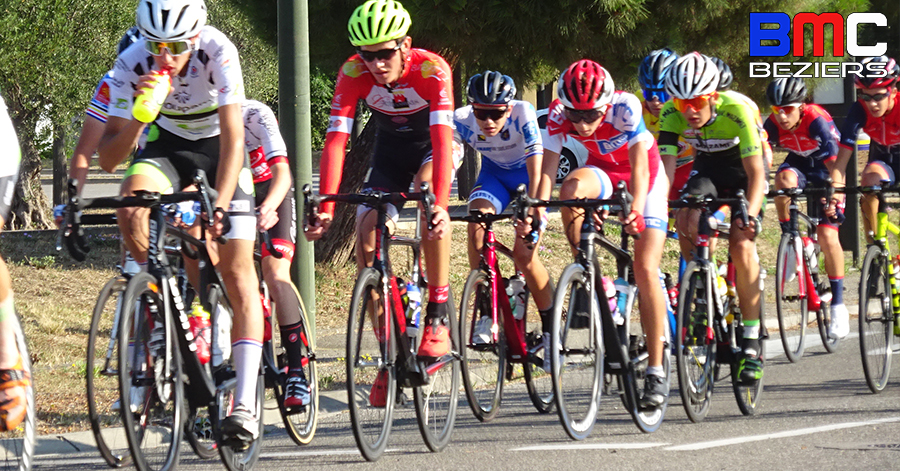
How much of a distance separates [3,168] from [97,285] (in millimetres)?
7379

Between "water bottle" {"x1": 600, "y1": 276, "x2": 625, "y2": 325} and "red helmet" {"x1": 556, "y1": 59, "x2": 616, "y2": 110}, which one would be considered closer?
"red helmet" {"x1": 556, "y1": 59, "x2": 616, "y2": 110}

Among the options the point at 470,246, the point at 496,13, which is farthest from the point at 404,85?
the point at 496,13

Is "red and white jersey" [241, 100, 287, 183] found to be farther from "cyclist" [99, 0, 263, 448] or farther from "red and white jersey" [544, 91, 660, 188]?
"red and white jersey" [544, 91, 660, 188]

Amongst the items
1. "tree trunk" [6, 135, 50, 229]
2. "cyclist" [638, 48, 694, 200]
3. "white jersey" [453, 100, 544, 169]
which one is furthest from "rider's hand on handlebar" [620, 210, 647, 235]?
"tree trunk" [6, 135, 50, 229]

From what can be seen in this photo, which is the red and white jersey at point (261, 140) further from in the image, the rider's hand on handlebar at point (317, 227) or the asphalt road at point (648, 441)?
the asphalt road at point (648, 441)

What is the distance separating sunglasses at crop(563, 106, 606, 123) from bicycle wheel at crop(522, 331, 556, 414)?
1304mm

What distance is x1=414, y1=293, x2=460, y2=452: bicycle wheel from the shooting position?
5632mm

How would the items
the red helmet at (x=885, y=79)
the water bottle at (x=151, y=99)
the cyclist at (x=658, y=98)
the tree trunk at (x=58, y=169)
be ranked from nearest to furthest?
the water bottle at (x=151, y=99)
the cyclist at (x=658, y=98)
the red helmet at (x=885, y=79)
the tree trunk at (x=58, y=169)

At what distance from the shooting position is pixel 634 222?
5809 millimetres

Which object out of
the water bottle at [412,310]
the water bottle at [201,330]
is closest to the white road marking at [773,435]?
the water bottle at [412,310]

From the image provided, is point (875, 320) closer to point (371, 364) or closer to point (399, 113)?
point (399, 113)

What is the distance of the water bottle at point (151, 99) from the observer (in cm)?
462

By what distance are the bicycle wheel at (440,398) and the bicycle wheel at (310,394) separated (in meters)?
0.59

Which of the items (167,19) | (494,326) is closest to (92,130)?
(167,19)
